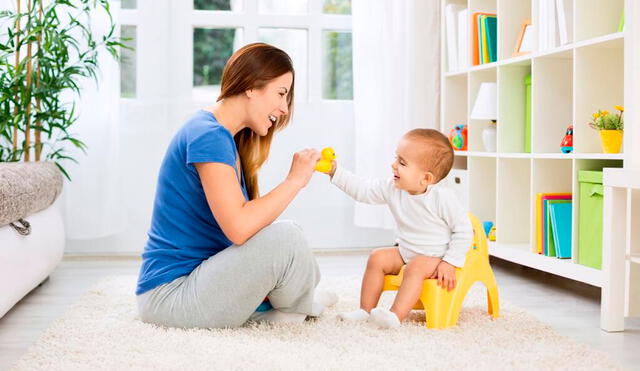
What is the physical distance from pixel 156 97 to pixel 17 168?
3.81ft

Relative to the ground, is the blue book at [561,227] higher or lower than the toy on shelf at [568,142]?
lower

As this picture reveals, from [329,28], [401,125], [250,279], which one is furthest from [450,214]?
[329,28]

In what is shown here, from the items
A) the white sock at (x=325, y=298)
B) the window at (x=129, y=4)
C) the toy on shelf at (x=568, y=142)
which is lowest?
the white sock at (x=325, y=298)

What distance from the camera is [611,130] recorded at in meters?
2.15

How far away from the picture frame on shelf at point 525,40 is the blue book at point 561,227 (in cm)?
63

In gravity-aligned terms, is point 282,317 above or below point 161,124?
below

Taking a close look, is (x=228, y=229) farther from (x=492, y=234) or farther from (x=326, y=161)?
(x=492, y=234)

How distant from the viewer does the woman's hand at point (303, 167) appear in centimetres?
179

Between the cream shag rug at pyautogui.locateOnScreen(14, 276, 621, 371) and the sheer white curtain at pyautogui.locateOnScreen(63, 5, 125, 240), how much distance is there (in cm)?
129

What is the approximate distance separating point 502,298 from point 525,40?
105 cm

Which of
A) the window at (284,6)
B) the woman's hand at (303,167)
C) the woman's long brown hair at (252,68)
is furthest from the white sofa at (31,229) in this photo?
the window at (284,6)

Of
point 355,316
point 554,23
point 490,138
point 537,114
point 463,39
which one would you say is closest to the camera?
point 355,316

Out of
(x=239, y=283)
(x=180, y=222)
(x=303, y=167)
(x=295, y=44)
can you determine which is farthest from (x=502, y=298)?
(x=295, y=44)

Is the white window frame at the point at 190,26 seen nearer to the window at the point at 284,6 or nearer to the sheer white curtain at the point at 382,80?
the window at the point at 284,6
